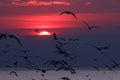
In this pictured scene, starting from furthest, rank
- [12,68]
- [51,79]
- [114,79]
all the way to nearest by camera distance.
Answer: [12,68], [51,79], [114,79]

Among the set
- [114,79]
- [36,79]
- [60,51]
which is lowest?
[60,51]

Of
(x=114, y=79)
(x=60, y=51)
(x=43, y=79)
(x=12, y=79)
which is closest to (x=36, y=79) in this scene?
(x=43, y=79)

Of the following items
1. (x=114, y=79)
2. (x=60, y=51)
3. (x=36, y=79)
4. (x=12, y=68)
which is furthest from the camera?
(x=12, y=68)

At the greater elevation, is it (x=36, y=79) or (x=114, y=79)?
(x=36, y=79)

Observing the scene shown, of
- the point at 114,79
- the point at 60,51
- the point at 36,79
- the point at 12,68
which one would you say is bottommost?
the point at 60,51

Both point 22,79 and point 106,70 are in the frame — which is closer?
point 22,79

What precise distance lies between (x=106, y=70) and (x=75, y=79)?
50.9 m

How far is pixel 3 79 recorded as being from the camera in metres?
106

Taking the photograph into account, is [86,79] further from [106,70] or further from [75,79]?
[106,70]

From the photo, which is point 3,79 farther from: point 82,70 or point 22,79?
point 82,70

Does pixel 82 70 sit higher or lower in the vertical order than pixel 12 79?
higher

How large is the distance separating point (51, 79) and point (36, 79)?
824cm

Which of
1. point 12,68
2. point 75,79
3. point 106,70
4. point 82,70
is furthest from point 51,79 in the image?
point 106,70

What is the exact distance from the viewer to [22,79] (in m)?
106
